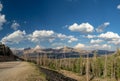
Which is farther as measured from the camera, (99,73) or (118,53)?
(118,53)

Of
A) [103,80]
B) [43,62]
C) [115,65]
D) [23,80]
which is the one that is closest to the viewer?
[23,80]

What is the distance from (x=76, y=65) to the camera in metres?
161

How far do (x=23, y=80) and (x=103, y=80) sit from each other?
93.3m

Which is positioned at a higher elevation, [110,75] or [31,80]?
[31,80]

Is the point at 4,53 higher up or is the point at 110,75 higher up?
the point at 4,53

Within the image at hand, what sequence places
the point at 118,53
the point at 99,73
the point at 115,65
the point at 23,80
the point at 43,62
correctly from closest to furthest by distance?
the point at 23,80
the point at 115,65
the point at 99,73
the point at 118,53
the point at 43,62

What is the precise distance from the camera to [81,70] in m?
150

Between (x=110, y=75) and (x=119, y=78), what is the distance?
24.1 ft

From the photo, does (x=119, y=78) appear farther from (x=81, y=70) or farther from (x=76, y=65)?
(x=76, y=65)

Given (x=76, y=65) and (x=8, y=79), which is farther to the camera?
(x=76, y=65)

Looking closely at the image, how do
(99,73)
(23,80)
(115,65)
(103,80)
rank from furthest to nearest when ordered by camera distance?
(99,73)
(115,65)
(103,80)
(23,80)

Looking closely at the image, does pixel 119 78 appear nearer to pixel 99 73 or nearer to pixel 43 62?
pixel 99 73


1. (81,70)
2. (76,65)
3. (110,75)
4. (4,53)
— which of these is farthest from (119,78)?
(4,53)

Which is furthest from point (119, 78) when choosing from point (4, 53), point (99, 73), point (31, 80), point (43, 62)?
point (31, 80)
